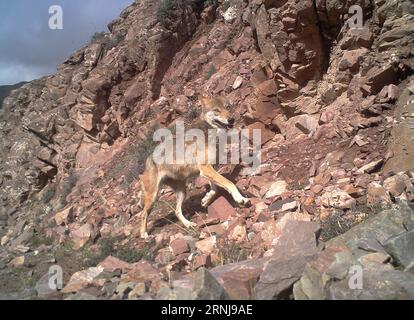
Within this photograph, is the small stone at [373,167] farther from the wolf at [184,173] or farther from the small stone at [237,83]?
the small stone at [237,83]

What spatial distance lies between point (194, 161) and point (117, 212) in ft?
12.1

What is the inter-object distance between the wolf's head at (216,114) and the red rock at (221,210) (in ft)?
5.90

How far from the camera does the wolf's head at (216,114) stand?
32.1 feet

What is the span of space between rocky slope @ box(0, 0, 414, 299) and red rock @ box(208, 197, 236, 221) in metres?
0.03

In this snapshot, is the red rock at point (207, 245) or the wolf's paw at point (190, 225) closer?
the red rock at point (207, 245)

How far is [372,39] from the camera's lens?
9391 millimetres

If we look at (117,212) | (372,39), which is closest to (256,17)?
(372,39)

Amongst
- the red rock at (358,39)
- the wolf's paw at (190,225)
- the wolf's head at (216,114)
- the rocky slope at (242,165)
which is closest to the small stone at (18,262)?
the rocky slope at (242,165)

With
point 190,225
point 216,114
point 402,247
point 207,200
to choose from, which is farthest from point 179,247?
point 402,247

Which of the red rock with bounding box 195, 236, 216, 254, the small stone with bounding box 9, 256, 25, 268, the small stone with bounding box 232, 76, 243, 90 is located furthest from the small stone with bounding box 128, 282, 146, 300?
the small stone with bounding box 232, 76, 243, 90

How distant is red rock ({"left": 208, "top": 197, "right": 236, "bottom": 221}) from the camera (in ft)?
28.5

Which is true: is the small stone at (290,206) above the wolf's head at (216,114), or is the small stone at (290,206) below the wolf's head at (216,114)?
below

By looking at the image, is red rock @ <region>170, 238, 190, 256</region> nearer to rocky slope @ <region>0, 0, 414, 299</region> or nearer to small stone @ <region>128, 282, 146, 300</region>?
rocky slope @ <region>0, 0, 414, 299</region>

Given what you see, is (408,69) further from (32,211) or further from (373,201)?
(32,211)
